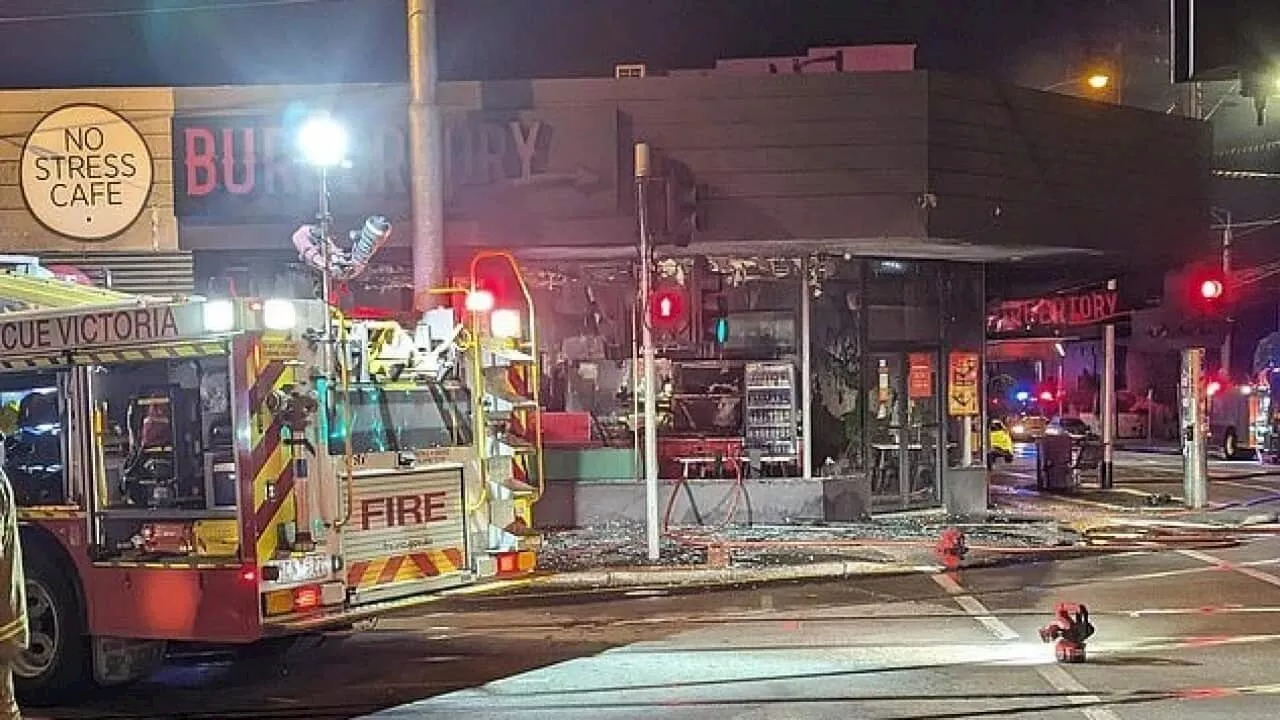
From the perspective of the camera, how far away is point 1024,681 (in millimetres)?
8641

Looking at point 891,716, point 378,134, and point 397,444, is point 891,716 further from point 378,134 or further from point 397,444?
point 378,134

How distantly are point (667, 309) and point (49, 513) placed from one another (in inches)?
278

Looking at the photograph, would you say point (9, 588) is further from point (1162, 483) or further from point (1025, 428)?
point (1025, 428)

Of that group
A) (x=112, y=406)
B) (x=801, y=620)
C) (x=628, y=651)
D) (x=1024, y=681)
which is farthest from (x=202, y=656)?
(x=1024, y=681)

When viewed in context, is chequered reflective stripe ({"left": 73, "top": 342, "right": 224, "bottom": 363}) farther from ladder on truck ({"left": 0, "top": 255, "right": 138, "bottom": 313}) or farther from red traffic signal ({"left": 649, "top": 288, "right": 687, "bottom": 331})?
red traffic signal ({"left": 649, "top": 288, "right": 687, "bottom": 331})

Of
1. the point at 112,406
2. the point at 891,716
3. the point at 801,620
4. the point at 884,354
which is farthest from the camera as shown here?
the point at 884,354

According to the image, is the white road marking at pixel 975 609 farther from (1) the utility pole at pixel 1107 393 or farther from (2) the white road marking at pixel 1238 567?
(1) the utility pole at pixel 1107 393

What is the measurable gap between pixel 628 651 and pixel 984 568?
584cm

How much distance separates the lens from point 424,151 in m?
14.2

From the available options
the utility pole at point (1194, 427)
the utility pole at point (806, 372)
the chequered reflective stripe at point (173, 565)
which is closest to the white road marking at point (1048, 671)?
the chequered reflective stripe at point (173, 565)

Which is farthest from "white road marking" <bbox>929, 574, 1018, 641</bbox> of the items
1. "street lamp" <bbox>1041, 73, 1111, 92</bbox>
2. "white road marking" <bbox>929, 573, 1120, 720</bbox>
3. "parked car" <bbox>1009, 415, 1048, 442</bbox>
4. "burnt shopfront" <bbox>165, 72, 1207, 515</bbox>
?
"parked car" <bbox>1009, 415, 1048, 442</bbox>

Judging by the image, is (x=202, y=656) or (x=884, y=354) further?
(x=884, y=354)

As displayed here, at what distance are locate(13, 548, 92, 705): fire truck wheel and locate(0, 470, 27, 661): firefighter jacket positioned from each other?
397 cm

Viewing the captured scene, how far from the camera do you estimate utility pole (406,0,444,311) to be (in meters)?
13.9
